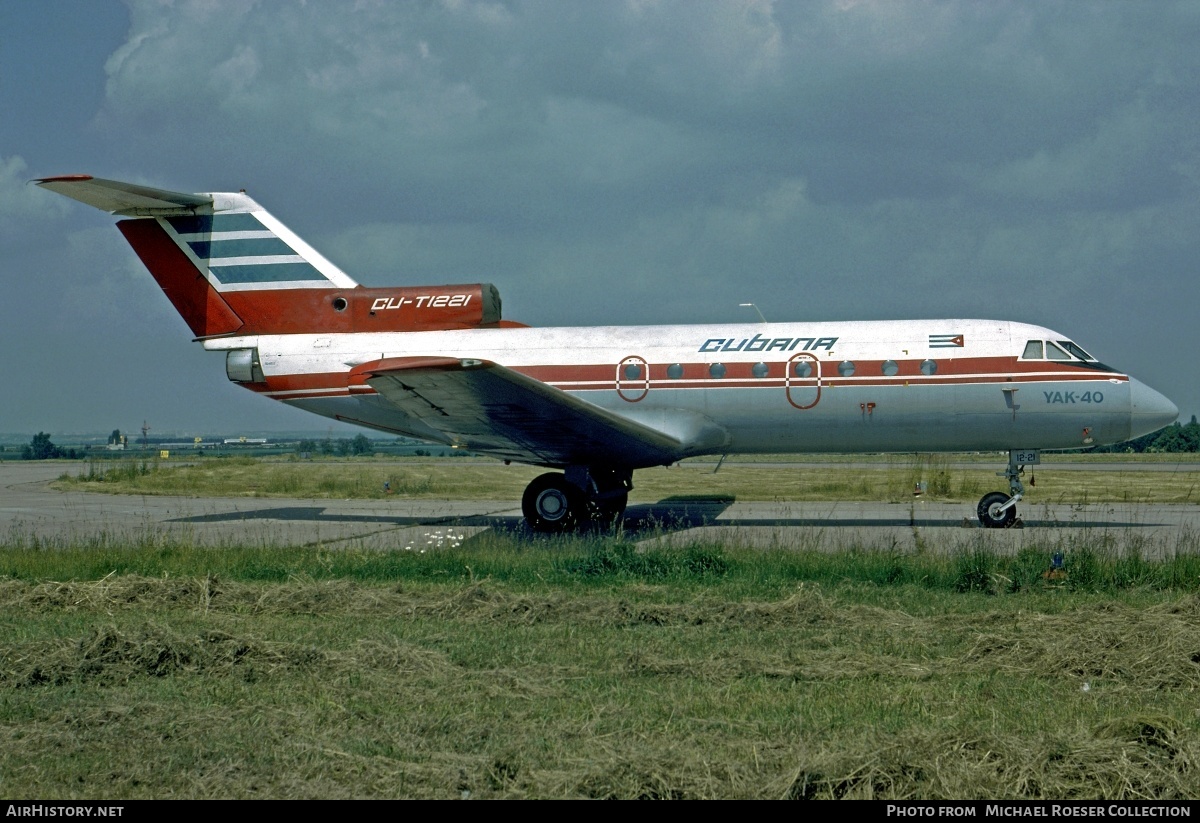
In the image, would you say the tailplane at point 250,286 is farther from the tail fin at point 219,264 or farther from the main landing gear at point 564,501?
the main landing gear at point 564,501

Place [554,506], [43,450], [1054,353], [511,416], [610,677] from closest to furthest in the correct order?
[610,677], [511,416], [554,506], [1054,353], [43,450]

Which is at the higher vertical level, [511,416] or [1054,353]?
[1054,353]

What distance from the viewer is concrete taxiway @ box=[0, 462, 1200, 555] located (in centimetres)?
1511

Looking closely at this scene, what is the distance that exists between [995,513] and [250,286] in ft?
46.6

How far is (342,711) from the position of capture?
617 cm

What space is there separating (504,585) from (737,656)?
3756 millimetres

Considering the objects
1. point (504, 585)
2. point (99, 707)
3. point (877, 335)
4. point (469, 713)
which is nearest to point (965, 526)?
point (877, 335)

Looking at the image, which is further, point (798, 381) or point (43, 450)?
point (43, 450)

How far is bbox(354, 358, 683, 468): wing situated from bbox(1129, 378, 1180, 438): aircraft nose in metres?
7.81

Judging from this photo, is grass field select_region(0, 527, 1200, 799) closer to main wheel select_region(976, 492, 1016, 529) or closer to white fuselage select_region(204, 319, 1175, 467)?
main wheel select_region(976, 492, 1016, 529)

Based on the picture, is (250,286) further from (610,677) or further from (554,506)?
(610,677)

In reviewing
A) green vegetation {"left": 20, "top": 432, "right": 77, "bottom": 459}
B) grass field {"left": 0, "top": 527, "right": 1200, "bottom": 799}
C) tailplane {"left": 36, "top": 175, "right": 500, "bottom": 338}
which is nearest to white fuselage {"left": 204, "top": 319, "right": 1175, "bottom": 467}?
tailplane {"left": 36, "top": 175, "right": 500, "bottom": 338}

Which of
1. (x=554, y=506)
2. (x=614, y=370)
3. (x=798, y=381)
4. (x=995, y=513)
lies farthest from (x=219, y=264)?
(x=995, y=513)

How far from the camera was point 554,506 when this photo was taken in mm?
17469
